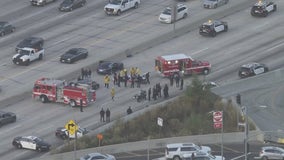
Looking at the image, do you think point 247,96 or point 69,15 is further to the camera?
point 69,15

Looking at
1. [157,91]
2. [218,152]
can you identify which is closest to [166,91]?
[157,91]

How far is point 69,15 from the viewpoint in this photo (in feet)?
427

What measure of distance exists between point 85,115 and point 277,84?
61.7ft

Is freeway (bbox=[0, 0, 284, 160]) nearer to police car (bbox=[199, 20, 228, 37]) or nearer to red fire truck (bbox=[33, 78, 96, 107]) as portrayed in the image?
police car (bbox=[199, 20, 228, 37])

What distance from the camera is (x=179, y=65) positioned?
108m

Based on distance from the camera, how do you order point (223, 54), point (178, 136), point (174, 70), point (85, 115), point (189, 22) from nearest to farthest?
point (178, 136), point (85, 115), point (174, 70), point (223, 54), point (189, 22)

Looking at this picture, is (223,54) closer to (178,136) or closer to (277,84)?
(277,84)

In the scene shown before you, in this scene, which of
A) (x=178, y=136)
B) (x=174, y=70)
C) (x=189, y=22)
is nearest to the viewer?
(x=178, y=136)

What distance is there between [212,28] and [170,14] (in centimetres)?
649

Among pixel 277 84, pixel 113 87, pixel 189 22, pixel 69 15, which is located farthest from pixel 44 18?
pixel 277 84

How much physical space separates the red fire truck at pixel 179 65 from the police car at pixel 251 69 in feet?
10.9

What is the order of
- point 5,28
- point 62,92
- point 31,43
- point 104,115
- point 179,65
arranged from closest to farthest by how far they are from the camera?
point 104,115, point 62,92, point 179,65, point 31,43, point 5,28

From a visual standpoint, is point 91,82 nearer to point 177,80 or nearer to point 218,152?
point 177,80

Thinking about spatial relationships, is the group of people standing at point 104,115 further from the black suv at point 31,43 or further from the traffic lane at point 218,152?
the black suv at point 31,43
